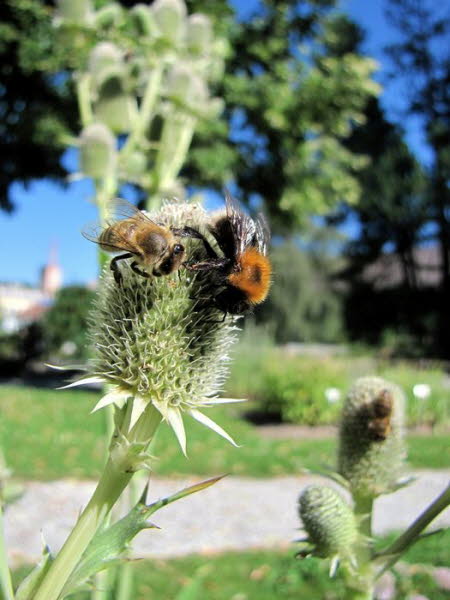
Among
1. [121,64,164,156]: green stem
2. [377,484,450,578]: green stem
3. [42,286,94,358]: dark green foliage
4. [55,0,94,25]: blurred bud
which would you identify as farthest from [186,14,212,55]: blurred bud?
[42,286,94,358]: dark green foliage

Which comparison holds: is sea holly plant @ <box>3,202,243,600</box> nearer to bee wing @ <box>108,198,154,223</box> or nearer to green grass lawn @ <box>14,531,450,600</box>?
bee wing @ <box>108,198,154,223</box>

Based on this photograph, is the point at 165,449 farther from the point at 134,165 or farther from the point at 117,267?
the point at 117,267

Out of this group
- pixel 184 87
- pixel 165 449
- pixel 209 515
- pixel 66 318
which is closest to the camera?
pixel 184 87

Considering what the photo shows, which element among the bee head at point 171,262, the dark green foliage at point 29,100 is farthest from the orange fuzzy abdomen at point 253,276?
the dark green foliage at point 29,100

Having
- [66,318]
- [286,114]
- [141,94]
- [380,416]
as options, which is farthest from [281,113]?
[380,416]

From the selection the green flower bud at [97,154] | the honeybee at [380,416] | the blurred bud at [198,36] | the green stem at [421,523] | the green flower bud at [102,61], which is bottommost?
the green stem at [421,523]

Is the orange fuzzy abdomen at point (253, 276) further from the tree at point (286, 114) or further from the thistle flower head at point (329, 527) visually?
the tree at point (286, 114)
